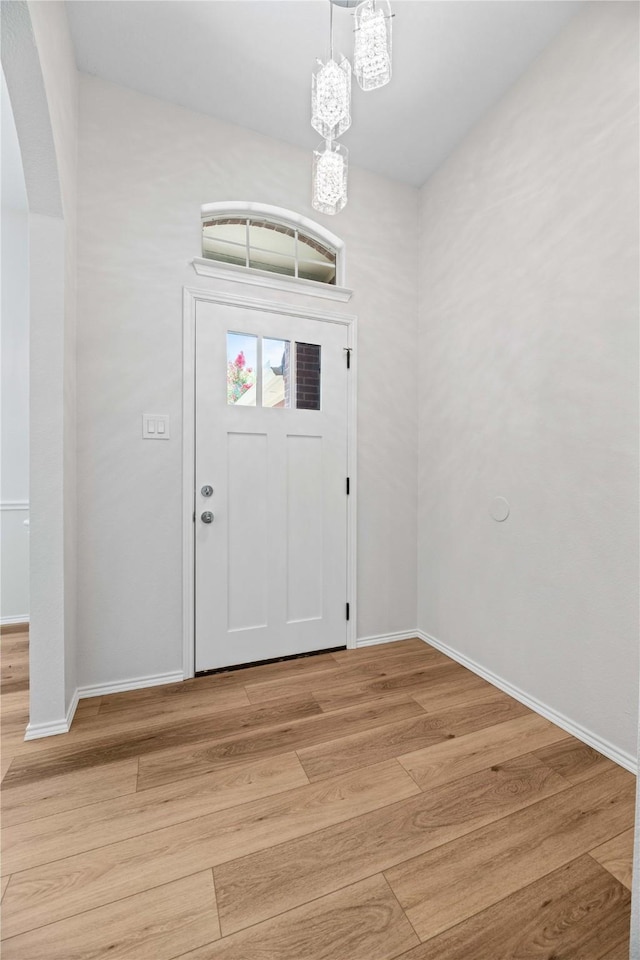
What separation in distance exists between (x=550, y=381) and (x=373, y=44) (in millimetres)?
1428

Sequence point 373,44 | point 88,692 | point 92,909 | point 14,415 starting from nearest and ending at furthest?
1. point 92,909
2. point 373,44
3. point 88,692
4. point 14,415

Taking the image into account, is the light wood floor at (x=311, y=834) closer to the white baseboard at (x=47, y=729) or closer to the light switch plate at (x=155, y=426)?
the white baseboard at (x=47, y=729)

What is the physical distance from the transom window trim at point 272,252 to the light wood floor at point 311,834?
231 centimetres

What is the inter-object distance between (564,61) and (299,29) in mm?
1202

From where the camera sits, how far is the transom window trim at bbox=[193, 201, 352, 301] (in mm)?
2352

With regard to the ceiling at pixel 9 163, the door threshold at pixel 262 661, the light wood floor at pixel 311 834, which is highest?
the ceiling at pixel 9 163

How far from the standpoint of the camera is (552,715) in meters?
1.88

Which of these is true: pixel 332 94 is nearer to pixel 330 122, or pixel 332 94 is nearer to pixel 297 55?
pixel 330 122

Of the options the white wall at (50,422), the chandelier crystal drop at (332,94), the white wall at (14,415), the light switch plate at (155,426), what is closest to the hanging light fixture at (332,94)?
the chandelier crystal drop at (332,94)

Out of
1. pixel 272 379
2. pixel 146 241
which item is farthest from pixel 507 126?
pixel 146 241

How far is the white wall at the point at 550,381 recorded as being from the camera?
1636 mm

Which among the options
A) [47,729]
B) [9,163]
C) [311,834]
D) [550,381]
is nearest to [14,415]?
[9,163]

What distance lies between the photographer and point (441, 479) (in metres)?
2.66

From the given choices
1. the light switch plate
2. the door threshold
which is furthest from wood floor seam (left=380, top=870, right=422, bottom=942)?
the light switch plate
